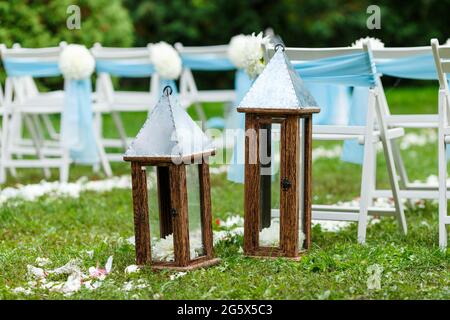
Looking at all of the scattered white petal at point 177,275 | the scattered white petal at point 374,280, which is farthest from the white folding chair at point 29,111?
the scattered white petal at point 374,280

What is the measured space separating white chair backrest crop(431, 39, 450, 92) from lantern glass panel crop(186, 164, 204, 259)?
145cm

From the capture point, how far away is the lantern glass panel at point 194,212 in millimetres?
4383

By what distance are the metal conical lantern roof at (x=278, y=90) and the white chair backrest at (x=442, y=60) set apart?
77 cm

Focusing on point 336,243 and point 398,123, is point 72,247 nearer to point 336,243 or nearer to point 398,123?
point 336,243

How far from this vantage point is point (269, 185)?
464 cm

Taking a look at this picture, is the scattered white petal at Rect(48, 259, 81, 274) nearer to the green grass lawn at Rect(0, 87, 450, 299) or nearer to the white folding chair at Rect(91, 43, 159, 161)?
the green grass lawn at Rect(0, 87, 450, 299)

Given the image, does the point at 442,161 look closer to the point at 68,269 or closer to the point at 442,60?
the point at 442,60

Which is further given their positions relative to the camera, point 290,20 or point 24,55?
point 290,20

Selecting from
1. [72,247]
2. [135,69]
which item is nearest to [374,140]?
[72,247]

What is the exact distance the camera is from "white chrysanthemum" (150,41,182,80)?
25.8 ft

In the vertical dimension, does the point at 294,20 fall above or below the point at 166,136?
above

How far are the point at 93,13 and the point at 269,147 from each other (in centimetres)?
905

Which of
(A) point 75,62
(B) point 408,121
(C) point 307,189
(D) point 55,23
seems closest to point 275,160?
(C) point 307,189

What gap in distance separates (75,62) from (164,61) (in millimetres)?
805
